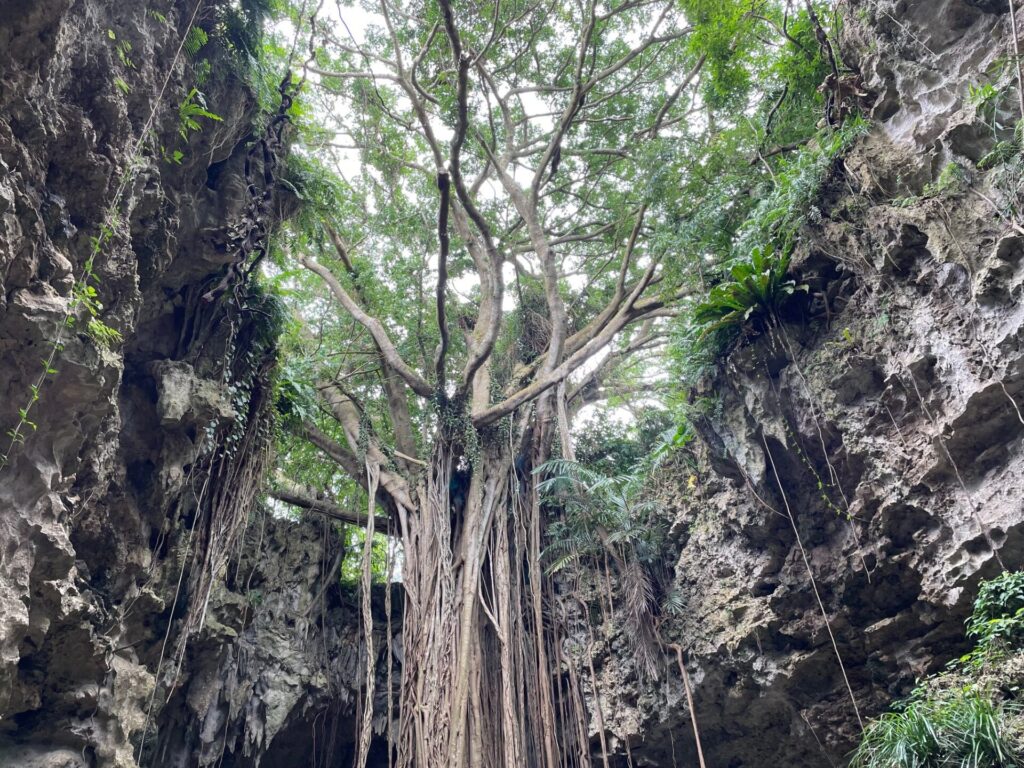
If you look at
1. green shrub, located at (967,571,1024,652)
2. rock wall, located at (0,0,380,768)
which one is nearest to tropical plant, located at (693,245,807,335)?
green shrub, located at (967,571,1024,652)

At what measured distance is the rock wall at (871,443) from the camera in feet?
10.9

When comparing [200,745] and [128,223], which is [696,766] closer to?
[200,745]

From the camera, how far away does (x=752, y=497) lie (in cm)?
440

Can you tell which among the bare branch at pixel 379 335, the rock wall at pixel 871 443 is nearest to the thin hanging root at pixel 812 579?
the rock wall at pixel 871 443

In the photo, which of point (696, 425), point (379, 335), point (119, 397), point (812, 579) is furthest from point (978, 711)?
point (379, 335)

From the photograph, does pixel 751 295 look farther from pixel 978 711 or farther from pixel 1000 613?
pixel 978 711

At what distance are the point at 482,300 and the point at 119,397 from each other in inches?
143

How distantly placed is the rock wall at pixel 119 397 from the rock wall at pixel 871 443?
302cm

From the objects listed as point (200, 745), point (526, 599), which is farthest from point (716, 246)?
point (200, 745)

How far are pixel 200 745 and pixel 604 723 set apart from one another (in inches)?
109

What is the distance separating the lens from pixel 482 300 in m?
6.72

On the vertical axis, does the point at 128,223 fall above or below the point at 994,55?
below

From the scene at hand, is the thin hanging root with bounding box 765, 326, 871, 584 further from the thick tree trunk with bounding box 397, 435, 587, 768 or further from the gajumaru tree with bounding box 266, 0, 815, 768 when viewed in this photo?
the thick tree trunk with bounding box 397, 435, 587, 768

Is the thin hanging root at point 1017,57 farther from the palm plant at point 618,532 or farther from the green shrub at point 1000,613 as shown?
the palm plant at point 618,532
